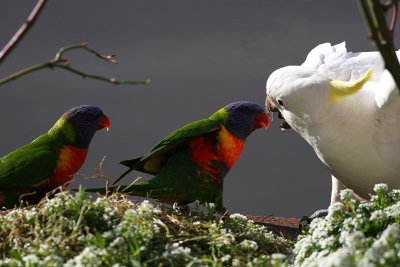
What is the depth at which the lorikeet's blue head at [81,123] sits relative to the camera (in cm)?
181

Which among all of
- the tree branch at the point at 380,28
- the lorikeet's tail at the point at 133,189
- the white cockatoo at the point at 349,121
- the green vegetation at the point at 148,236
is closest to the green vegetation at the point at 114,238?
the green vegetation at the point at 148,236

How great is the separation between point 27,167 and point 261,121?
690 millimetres

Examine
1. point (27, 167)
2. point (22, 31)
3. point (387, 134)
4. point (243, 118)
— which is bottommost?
point (387, 134)

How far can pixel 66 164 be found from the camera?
5.86 ft

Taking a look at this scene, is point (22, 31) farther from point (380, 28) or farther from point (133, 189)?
point (133, 189)

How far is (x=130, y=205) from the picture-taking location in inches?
60.7

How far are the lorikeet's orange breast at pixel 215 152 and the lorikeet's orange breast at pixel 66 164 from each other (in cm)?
32

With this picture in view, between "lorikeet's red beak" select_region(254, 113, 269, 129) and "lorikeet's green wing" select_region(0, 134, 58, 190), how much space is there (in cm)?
60

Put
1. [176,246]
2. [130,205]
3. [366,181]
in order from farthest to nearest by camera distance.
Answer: [366,181] → [130,205] → [176,246]

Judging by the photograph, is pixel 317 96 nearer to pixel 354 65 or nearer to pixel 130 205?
pixel 354 65

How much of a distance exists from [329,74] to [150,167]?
60 centimetres

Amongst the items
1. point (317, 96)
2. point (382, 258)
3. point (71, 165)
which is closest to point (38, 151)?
point (71, 165)

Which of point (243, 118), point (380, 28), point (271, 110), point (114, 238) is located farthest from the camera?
point (271, 110)

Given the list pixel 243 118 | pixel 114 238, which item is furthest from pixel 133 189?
pixel 114 238
